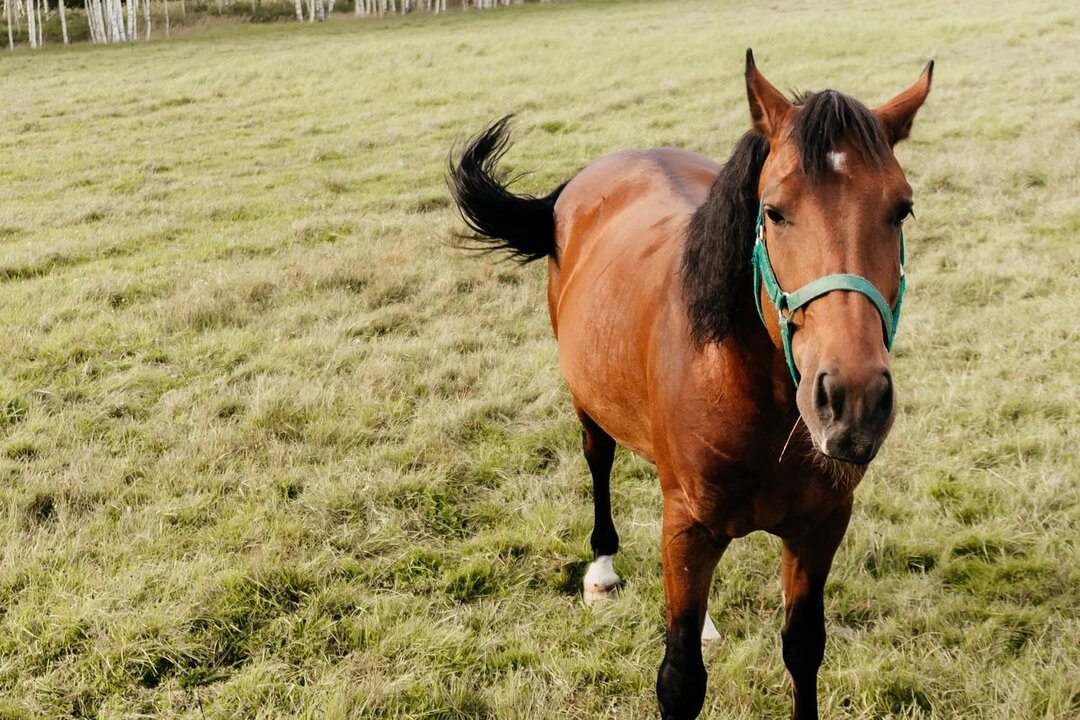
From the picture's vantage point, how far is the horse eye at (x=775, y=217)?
1.80m

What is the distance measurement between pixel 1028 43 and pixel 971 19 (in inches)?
166

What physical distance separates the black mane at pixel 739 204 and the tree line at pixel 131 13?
3205cm

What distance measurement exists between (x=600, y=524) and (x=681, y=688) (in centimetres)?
111

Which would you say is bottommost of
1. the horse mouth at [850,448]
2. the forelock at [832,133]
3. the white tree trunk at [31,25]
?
the horse mouth at [850,448]

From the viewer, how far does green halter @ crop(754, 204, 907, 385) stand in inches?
64.0

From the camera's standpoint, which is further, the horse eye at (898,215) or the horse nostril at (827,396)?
the horse eye at (898,215)

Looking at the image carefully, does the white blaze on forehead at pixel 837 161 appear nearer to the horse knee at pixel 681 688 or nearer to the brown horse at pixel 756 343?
the brown horse at pixel 756 343

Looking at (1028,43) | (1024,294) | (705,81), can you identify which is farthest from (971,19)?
(1024,294)

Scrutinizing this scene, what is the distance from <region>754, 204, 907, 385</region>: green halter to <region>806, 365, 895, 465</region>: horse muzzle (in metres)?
0.17

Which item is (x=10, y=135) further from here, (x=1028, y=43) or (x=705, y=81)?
(x=1028, y=43)

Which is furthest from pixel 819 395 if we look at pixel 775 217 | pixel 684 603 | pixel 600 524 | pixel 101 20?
pixel 101 20

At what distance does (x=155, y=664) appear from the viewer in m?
2.93

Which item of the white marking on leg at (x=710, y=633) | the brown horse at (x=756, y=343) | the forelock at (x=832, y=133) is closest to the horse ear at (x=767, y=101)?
the brown horse at (x=756, y=343)

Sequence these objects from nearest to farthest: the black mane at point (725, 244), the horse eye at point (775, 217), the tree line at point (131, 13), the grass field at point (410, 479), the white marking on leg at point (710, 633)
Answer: the horse eye at point (775, 217) < the black mane at point (725, 244) < the grass field at point (410, 479) < the white marking on leg at point (710, 633) < the tree line at point (131, 13)
